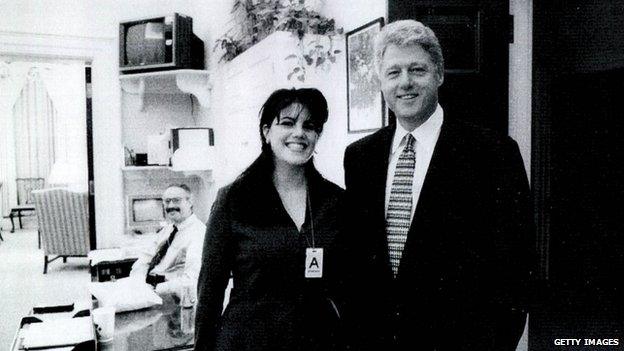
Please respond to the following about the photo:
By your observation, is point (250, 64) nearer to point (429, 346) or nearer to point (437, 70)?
point (437, 70)

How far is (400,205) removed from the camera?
4.19 ft

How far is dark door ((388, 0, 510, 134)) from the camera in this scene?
1754 mm

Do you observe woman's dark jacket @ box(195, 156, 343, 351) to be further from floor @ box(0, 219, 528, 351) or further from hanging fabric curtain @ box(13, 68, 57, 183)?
hanging fabric curtain @ box(13, 68, 57, 183)

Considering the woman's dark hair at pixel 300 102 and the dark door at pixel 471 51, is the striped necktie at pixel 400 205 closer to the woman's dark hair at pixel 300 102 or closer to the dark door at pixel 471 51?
the woman's dark hair at pixel 300 102

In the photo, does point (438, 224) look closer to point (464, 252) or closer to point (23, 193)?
point (464, 252)

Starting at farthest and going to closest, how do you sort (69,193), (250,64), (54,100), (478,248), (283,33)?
(54,100) < (69,193) < (250,64) < (283,33) < (478,248)

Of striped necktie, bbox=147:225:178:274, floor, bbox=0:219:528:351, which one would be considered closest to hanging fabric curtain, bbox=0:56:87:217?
floor, bbox=0:219:528:351

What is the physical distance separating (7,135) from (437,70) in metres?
6.46

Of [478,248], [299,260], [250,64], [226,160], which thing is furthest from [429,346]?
[226,160]

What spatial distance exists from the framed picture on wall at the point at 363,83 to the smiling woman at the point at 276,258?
570mm

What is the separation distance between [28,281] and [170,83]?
7.73 ft

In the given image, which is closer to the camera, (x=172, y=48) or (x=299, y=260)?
(x=299, y=260)

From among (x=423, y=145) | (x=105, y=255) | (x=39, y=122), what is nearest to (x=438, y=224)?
(x=423, y=145)

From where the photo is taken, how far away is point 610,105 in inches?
74.3
